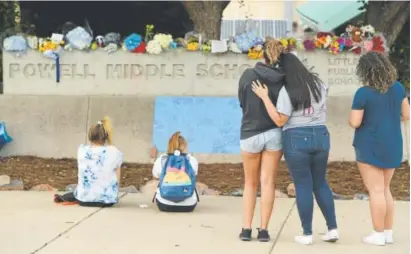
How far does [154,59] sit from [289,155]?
17.3 ft

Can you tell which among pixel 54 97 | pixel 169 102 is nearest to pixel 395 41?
pixel 169 102

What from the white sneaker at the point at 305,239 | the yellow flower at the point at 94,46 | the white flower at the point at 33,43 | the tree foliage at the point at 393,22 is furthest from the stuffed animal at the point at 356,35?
the white sneaker at the point at 305,239

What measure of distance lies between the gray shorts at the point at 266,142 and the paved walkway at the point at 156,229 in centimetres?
81

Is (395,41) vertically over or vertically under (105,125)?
over

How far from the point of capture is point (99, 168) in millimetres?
7219

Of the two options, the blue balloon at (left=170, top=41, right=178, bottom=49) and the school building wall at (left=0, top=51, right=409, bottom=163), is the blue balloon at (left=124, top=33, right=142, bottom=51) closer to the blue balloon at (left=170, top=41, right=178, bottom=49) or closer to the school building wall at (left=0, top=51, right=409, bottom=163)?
the school building wall at (left=0, top=51, right=409, bottom=163)

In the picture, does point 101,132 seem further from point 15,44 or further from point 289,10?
point 289,10

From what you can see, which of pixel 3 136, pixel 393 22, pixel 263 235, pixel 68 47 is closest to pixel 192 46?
pixel 68 47

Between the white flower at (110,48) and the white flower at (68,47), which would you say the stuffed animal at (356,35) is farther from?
the white flower at (68,47)

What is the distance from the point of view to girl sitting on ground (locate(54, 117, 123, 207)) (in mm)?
7223

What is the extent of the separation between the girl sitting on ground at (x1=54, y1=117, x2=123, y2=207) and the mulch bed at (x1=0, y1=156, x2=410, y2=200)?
140 centimetres

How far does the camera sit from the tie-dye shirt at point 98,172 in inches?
284

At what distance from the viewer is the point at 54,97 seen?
1069 centimetres

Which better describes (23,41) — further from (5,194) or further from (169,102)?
(5,194)
